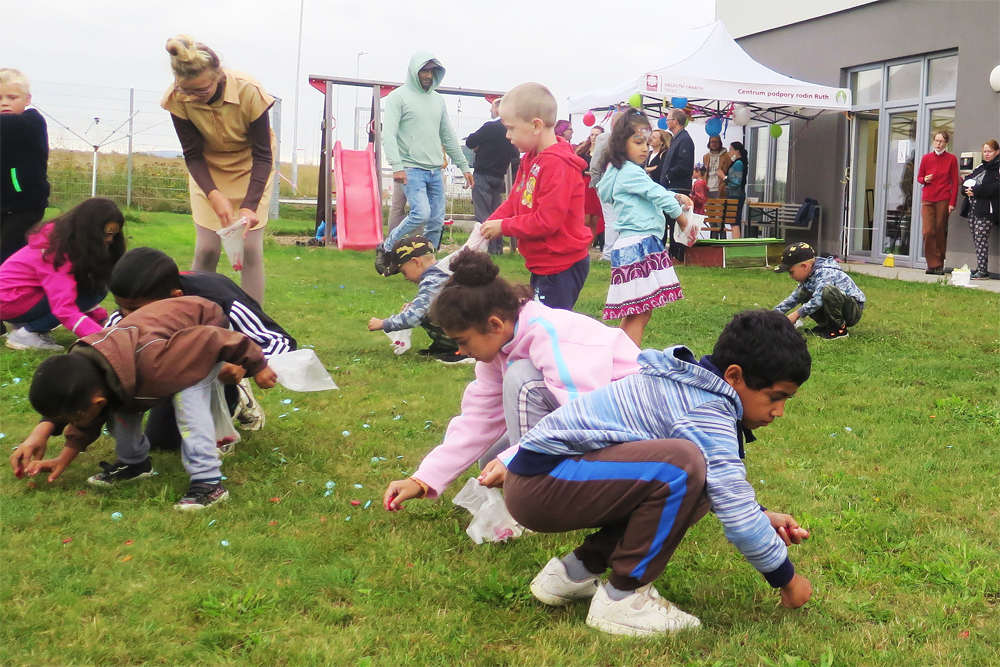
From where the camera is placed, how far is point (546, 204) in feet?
15.7

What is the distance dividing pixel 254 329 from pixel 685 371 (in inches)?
92.4

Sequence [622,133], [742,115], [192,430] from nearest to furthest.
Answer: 1. [192,430]
2. [622,133]
3. [742,115]

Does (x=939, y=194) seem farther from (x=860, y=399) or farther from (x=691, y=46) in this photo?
(x=860, y=399)

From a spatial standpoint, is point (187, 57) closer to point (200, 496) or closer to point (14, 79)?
point (14, 79)

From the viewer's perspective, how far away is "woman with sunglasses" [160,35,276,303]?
5.05 metres

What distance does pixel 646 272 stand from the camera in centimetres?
577

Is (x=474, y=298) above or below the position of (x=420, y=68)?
below

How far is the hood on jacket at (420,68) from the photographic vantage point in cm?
968

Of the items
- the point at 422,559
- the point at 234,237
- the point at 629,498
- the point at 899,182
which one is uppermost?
the point at 899,182

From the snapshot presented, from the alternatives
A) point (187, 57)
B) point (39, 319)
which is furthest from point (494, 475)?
point (39, 319)

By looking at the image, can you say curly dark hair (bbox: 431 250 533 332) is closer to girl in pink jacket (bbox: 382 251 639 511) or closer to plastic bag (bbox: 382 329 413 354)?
girl in pink jacket (bbox: 382 251 639 511)

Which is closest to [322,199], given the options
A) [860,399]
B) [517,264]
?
[517,264]

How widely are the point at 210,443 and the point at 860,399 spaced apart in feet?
11.2

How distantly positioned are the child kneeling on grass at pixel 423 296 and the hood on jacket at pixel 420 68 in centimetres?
439
